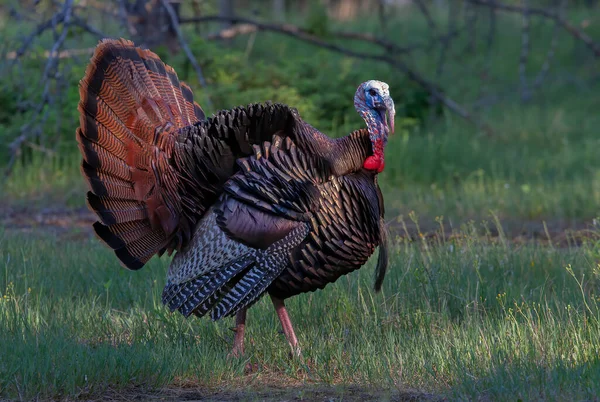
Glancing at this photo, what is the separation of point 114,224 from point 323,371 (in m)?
1.50

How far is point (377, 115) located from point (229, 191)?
0.95 m

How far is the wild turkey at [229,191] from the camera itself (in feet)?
16.0

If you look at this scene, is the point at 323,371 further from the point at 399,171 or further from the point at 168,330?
the point at 399,171

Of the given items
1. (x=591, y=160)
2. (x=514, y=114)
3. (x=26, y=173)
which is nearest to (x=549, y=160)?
(x=591, y=160)

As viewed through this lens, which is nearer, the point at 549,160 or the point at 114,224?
the point at 114,224

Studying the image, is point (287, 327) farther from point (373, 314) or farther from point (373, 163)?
point (373, 163)

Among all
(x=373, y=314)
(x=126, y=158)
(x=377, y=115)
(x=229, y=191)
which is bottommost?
(x=373, y=314)

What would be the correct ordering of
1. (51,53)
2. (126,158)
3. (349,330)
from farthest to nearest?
1. (51,53)
2. (349,330)
3. (126,158)

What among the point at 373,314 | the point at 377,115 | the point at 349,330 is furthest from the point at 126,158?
the point at 373,314

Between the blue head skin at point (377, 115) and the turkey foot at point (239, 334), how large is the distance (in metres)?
1.15

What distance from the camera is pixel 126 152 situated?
5336 mm

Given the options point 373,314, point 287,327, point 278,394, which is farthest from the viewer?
point 373,314

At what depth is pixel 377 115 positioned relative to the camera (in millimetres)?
5086

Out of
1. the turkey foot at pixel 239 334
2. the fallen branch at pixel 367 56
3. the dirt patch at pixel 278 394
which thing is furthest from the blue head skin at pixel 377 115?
the fallen branch at pixel 367 56
